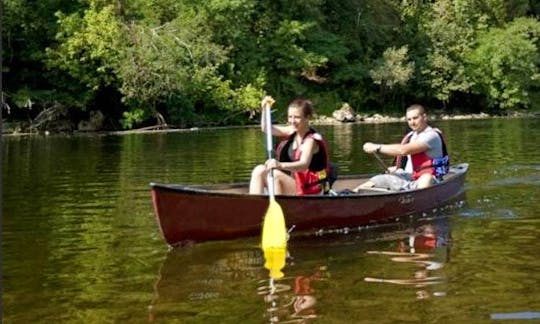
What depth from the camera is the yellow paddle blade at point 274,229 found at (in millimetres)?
6438

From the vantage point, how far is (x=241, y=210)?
6703 mm

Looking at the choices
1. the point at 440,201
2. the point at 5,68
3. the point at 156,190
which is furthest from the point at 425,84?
the point at 156,190

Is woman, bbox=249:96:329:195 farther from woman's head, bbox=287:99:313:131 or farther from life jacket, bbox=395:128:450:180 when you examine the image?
life jacket, bbox=395:128:450:180

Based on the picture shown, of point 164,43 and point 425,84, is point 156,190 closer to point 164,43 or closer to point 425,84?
point 164,43

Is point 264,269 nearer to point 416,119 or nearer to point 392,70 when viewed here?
point 416,119

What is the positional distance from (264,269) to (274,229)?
0.70 m

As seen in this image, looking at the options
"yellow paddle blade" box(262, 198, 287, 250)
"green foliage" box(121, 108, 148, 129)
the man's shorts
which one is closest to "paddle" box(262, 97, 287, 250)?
"yellow paddle blade" box(262, 198, 287, 250)

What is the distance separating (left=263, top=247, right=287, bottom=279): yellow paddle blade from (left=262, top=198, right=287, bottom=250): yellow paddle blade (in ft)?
0.14

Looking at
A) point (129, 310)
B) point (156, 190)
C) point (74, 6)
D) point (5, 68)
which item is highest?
point (74, 6)

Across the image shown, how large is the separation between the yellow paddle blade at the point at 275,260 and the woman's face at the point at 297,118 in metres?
1.32

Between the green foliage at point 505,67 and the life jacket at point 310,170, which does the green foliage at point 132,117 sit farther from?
the life jacket at point 310,170

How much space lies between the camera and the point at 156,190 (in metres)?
6.20

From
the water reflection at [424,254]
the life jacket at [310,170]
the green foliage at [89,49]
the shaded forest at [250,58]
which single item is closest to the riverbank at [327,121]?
the shaded forest at [250,58]

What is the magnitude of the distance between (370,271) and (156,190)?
1868 millimetres
